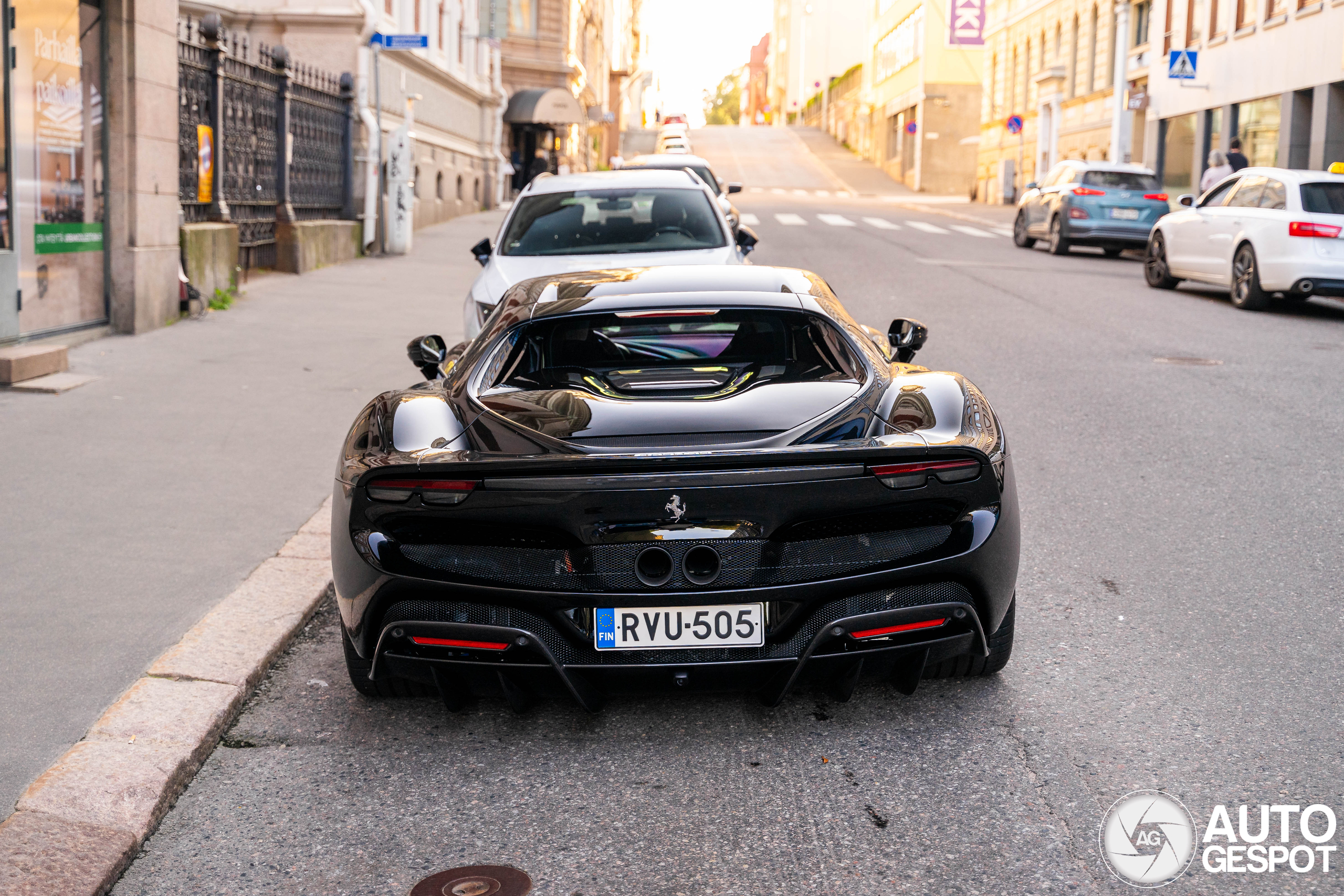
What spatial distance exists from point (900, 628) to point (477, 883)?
1.27 meters

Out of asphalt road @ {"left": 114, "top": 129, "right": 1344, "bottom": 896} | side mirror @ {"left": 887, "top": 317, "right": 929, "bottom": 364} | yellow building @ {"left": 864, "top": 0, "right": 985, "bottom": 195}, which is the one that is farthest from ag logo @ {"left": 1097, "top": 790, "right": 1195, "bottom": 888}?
yellow building @ {"left": 864, "top": 0, "right": 985, "bottom": 195}

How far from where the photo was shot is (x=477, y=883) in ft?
10.1

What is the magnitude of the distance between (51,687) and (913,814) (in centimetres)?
252

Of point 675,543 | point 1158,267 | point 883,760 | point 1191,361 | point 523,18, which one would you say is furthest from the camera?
point 523,18

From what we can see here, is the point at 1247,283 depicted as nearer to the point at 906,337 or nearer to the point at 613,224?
the point at 613,224

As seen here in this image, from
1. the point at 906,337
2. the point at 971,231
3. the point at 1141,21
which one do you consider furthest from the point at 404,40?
the point at 1141,21

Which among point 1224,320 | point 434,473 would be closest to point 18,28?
point 434,473

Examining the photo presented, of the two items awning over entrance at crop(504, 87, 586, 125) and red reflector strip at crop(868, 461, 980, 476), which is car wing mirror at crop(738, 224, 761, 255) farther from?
awning over entrance at crop(504, 87, 586, 125)

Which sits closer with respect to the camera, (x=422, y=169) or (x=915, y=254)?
(x=915, y=254)

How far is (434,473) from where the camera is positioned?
142 inches

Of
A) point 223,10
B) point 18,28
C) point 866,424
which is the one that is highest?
→ point 223,10

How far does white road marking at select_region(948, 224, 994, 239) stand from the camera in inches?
1164

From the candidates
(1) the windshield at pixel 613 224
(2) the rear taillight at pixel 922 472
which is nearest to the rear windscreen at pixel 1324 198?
(1) the windshield at pixel 613 224

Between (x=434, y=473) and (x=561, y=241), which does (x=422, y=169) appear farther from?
(x=434, y=473)
